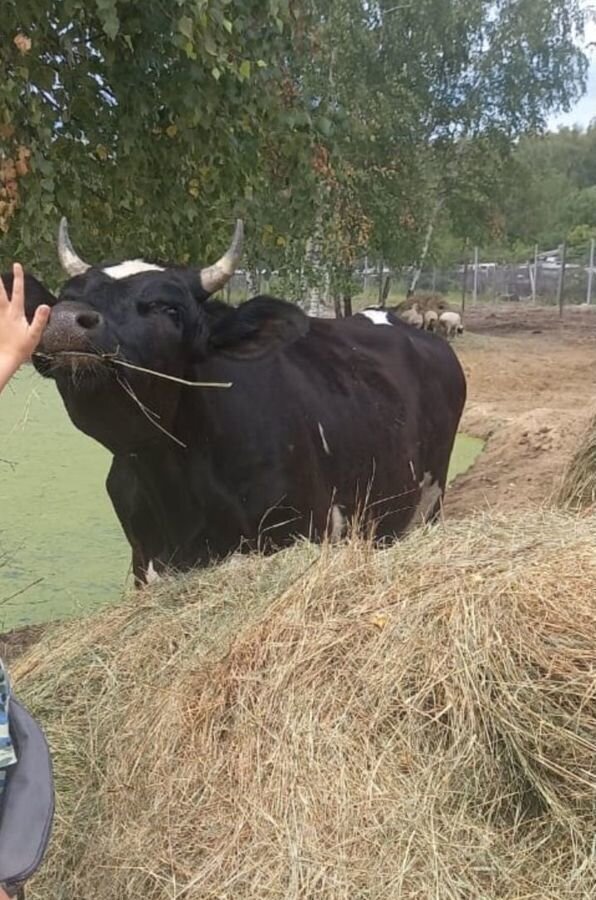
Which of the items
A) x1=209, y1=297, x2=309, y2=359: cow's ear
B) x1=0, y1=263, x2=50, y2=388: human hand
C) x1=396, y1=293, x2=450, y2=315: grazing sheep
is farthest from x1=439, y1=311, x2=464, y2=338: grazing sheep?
x1=0, y1=263, x2=50, y2=388: human hand

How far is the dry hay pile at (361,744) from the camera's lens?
2123 millimetres

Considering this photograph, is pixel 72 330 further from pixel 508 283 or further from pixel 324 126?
pixel 508 283

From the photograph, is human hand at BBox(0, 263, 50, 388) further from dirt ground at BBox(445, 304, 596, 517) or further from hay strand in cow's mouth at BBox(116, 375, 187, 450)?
dirt ground at BBox(445, 304, 596, 517)

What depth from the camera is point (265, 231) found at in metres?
5.18

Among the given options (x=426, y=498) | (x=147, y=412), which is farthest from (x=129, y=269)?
(x=426, y=498)

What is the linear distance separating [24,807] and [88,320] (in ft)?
6.30

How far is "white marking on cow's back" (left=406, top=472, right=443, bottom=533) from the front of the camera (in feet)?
21.5

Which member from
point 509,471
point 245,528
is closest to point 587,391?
point 509,471

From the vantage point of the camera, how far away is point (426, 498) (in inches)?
267

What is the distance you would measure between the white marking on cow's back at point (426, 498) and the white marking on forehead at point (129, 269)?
262 centimetres

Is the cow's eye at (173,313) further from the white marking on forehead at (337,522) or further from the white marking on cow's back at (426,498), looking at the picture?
the white marking on cow's back at (426,498)

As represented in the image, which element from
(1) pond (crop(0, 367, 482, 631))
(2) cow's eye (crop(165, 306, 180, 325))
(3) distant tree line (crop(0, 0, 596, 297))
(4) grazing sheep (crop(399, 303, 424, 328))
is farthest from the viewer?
(4) grazing sheep (crop(399, 303, 424, 328))

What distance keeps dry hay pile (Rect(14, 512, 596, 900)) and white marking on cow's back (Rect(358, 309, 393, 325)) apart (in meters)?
4.09

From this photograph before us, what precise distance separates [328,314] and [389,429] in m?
21.4
